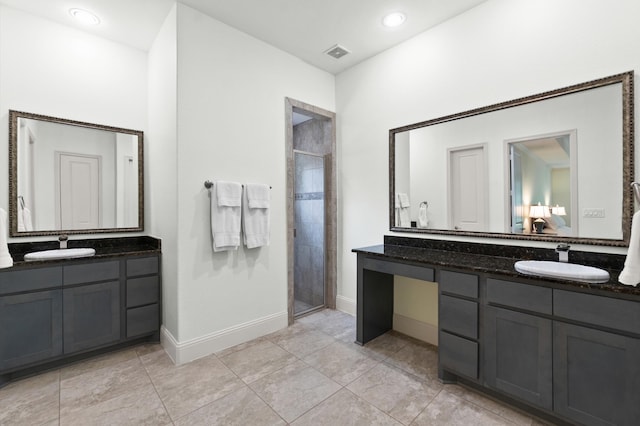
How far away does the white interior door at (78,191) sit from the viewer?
8.33 ft

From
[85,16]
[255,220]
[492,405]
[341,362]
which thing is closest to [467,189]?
[492,405]

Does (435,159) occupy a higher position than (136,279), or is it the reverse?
(435,159)

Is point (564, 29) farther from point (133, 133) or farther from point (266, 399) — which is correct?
point (133, 133)

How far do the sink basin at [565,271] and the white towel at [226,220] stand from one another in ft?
6.75

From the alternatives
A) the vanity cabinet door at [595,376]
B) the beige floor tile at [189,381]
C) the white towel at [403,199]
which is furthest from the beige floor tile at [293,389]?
the white towel at [403,199]

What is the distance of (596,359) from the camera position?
1.43 metres

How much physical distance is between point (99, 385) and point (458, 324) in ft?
8.05

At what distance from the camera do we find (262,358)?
240cm

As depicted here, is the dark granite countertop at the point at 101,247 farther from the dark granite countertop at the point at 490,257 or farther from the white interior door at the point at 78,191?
the dark granite countertop at the point at 490,257

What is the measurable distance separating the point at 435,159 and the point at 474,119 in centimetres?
43

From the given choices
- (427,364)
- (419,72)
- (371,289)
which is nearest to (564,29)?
(419,72)

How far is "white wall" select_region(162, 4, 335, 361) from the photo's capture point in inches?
92.6

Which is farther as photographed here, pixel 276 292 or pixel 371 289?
pixel 276 292

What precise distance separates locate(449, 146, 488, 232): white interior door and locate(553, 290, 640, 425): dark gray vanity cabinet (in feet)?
2.99
